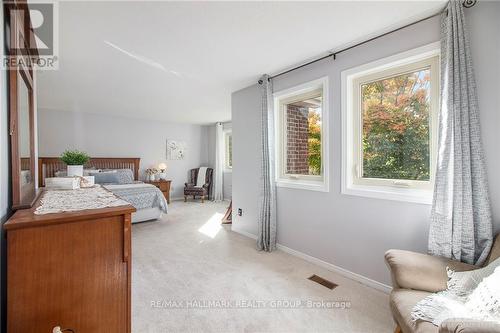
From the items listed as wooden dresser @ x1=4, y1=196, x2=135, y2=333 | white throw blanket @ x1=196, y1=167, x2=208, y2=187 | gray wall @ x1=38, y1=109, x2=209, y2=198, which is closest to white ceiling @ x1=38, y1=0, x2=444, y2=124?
wooden dresser @ x1=4, y1=196, x2=135, y2=333

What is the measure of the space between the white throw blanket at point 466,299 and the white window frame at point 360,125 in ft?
2.38

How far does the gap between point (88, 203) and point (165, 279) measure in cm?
148

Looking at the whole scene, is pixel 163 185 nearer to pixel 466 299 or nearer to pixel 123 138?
pixel 123 138

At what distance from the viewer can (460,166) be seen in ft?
5.65

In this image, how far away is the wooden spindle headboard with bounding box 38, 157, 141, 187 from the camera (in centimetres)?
534

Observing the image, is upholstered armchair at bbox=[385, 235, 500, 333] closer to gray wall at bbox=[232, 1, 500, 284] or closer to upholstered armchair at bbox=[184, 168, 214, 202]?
gray wall at bbox=[232, 1, 500, 284]

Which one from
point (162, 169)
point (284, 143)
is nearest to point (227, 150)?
point (162, 169)

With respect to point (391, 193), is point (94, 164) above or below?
above

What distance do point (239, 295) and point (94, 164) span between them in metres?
5.41

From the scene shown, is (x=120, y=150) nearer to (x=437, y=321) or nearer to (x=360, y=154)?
(x=360, y=154)

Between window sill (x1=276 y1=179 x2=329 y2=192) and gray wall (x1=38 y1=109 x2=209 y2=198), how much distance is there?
487 cm

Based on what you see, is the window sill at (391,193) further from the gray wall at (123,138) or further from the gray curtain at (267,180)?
the gray wall at (123,138)

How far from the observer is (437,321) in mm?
1192

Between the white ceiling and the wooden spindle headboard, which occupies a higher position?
the white ceiling
